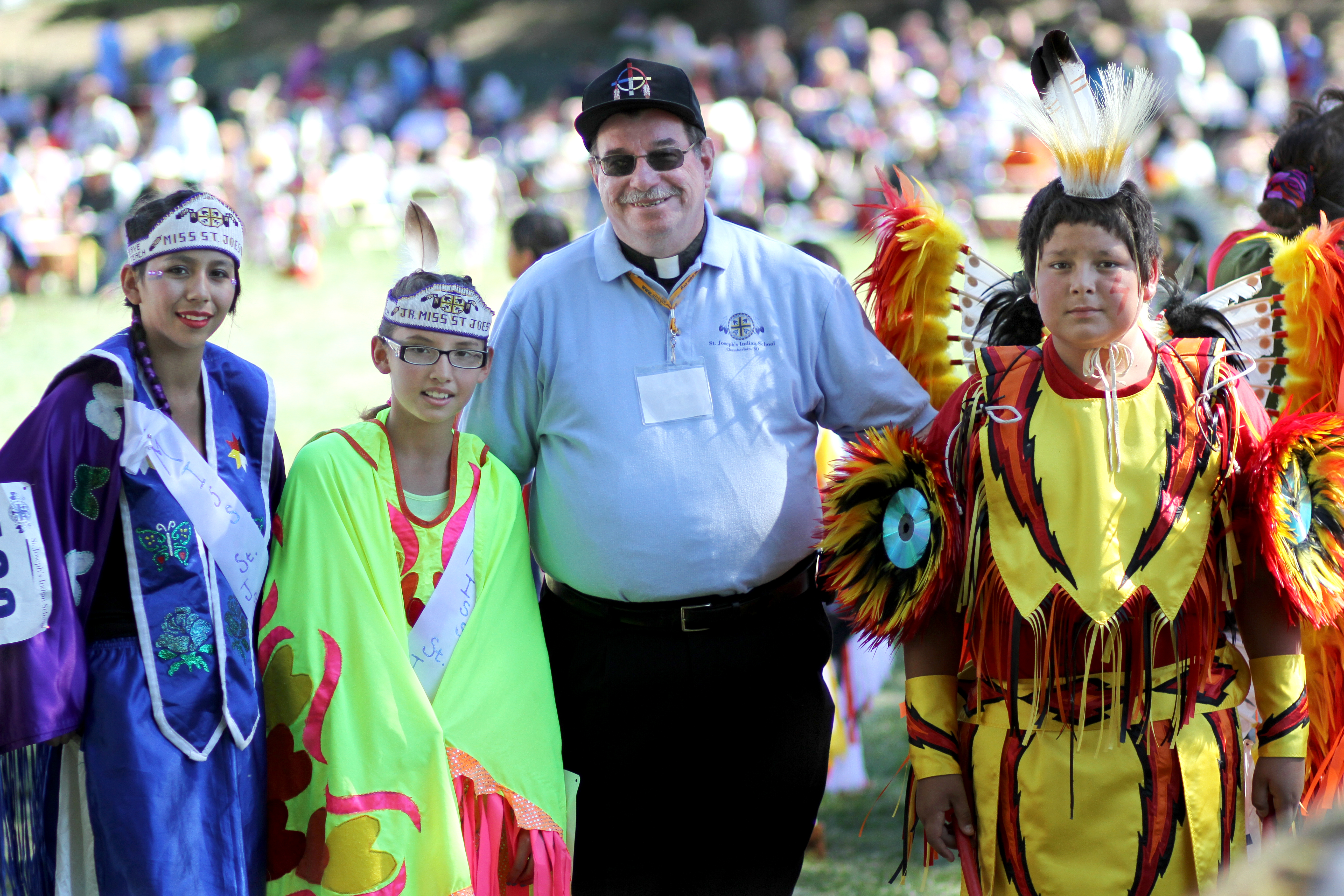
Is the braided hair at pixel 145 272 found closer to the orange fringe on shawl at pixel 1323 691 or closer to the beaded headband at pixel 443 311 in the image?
the beaded headband at pixel 443 311

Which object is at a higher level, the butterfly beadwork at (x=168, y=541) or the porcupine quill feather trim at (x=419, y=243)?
the porcupine quill feather trim at (x=419, y=243)

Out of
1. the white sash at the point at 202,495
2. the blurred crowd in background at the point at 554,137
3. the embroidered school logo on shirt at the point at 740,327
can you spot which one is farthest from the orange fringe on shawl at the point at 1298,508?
the blurred crowd in background at the point at 554,137

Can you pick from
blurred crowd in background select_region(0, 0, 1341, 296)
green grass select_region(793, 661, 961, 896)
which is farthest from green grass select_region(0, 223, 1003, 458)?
green grass select_region(793, 661, 961, 896)

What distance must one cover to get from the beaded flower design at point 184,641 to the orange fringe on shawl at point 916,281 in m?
1.38

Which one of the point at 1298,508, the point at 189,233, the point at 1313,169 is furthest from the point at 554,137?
the point at 1298,508

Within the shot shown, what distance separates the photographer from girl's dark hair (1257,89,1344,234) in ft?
9.82

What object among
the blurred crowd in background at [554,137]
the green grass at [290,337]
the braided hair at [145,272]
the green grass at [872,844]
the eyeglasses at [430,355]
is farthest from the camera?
the blurred crowd in background at [554,137]

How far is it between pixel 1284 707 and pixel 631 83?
1593mm

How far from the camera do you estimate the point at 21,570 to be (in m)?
2.05

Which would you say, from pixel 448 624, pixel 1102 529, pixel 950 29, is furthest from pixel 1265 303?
pixel 950 29

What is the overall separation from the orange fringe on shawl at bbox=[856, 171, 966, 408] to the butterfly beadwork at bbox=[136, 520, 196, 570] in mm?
1353

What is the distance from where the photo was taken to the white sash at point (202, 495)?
85.6 inches

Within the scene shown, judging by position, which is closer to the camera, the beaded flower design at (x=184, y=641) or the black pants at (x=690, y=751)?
the beaded flower design at (x=184, y=641)

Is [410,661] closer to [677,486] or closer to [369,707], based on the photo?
[369,707]
